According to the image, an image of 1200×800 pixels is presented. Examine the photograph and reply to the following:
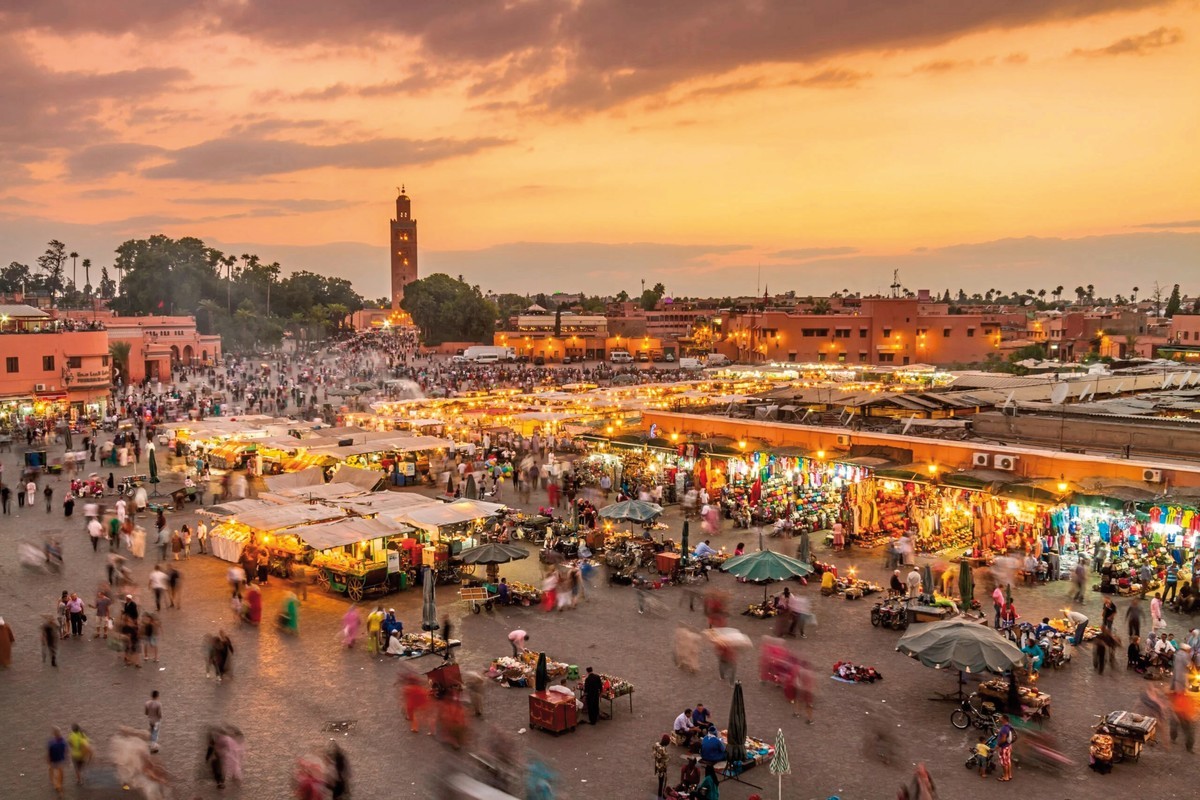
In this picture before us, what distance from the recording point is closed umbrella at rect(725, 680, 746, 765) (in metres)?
10.0

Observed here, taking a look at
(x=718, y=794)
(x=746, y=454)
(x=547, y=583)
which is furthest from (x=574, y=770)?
(x=746, y=454)

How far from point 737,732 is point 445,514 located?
963 cm

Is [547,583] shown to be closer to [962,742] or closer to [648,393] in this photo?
[962,742]

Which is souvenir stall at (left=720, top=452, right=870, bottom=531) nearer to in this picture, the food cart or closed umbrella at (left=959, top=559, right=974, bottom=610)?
closed umbrella at (left=959, top=559, right=974, bottom=610)

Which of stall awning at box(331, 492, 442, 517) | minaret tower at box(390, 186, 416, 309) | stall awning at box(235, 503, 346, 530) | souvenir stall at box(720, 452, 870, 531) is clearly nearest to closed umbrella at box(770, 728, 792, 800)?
stall awning at box(331, 492, 442, 517)

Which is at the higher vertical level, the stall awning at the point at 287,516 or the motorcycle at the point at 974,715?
the stall awning at the point at 287,516

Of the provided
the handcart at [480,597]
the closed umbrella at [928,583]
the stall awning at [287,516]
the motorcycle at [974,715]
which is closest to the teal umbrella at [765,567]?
the closed umbrella at [928,583]

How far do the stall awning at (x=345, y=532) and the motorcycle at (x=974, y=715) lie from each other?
1022cm

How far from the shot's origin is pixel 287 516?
18.3m

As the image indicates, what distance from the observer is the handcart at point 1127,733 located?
1005 cm

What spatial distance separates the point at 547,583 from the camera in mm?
15766

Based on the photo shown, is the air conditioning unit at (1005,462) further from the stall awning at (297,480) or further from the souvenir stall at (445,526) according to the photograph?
the stall awning at (297,480)

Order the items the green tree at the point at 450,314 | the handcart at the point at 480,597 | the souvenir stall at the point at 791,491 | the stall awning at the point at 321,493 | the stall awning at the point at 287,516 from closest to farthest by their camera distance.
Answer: the handcart at the point at 480,597 < the stall awning at the point at 287,516 < the stall awning at the point at 321,493 < the souvenir stall at the point at 791,491 < the green tree at the point at 450,314

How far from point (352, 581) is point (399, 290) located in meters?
168
